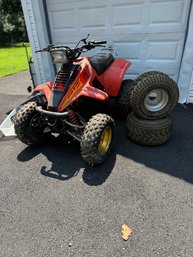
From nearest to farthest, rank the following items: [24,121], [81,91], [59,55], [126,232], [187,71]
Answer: [126,232], [59,55], [81,91], [24,121], [187,71]

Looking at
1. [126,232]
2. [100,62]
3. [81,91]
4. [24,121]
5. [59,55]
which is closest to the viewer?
[126,232]

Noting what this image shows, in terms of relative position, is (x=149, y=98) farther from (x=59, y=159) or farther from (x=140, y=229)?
(x=140, y=229)

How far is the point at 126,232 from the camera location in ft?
6.64

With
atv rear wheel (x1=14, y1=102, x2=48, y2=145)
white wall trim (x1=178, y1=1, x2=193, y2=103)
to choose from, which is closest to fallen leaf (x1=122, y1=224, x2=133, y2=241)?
atv rear wheel (x1=14, y1=102, x2=48, y2=145)

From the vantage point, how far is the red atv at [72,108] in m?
2.68

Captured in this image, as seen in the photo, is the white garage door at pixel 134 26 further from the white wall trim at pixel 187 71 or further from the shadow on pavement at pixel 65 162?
the shadow on pavement at pixel 65 162

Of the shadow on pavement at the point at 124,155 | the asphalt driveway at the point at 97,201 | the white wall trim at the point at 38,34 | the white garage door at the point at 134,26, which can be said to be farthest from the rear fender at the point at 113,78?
the white wall trim at the point at 38,34

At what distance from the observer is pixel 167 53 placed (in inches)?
173

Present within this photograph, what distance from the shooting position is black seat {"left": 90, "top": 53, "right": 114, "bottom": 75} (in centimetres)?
344

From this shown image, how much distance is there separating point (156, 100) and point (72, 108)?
1258mm

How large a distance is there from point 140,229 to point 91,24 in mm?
4248

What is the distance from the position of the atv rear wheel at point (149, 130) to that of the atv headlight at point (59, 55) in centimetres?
130

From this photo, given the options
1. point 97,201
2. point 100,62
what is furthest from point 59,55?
point 97,201

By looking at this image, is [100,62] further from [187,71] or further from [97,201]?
[97,201]
